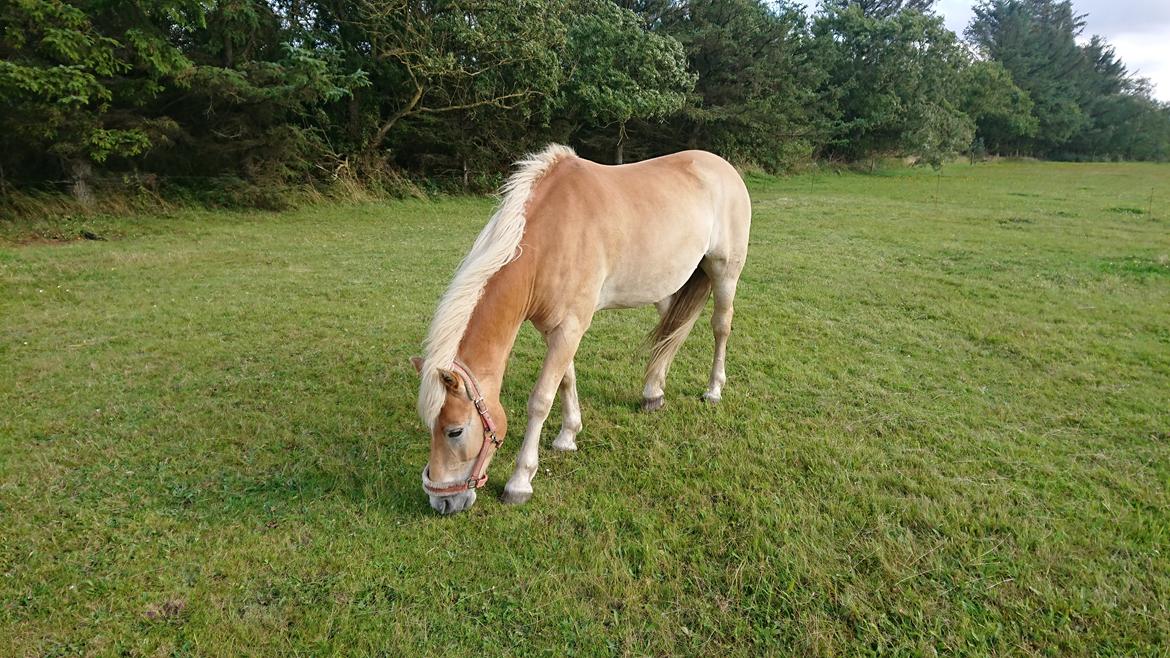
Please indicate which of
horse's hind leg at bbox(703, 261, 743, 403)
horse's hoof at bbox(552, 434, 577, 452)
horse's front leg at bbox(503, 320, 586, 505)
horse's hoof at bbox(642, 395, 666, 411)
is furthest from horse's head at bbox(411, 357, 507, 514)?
horse's hind leg at bbox(703, 261, 743, 403)

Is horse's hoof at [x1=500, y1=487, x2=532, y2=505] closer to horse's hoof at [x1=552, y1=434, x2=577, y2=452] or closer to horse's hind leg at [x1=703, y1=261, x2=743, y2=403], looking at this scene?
horse's hoof at [x1=552, y1=434, x2=577, y2=452]

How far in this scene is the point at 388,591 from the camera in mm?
Answer: 2367

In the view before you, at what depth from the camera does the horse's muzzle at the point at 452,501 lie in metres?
2.73

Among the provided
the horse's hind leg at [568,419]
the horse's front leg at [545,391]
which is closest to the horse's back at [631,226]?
the horse's front leg at [545,391]

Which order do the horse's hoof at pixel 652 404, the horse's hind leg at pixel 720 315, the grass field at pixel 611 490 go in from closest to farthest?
the grass field at pixel 611 490
the horse's hoof at pixel 652 404
the horse's hind leg at pixel 720 315

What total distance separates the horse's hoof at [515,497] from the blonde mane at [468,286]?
65 centimetres

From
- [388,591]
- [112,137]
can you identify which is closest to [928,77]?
[112,137]

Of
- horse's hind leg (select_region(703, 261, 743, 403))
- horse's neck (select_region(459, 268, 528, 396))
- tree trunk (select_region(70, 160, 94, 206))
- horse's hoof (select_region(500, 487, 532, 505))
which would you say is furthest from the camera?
tree trunk (select_region(70, 160, 94, 206))

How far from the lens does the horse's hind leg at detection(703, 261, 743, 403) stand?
14.0 feet

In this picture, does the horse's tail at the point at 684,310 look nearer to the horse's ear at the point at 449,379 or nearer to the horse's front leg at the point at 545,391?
the horse's front leg at the point at 545,391

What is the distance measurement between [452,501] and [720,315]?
8.31 ft

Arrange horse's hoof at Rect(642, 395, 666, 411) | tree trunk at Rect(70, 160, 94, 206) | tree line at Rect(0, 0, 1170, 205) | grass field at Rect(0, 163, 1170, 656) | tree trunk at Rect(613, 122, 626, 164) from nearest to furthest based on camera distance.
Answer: grass field at Rect(0, 163, 1170, 656) < horse's hoof at Rect(642, 395, 666, 411) < tree line at Rect(0, 0, 1170, 205) < tree trunk at Rect(70, 160, 94, 206) < tree trunk at Rect(613, 122, 626, 164)

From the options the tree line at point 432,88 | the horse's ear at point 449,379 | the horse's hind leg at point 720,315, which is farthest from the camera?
the tree line at point 432,88

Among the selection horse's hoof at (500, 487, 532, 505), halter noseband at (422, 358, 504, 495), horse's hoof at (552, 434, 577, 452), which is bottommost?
horse's hoof at (500, 487, 532, 505)
